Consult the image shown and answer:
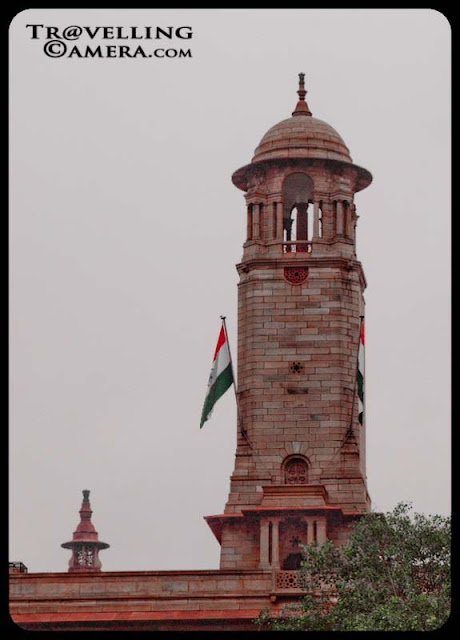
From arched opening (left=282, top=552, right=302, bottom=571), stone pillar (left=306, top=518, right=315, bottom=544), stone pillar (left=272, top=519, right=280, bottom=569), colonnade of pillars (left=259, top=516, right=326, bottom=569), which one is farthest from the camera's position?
stone pillar (left=306, top=518, right=315, bottom=544)

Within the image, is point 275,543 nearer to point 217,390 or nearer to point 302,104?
point 217,390

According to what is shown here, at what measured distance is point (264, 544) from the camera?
71750 millimetres

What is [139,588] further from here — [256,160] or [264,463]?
[256,160]

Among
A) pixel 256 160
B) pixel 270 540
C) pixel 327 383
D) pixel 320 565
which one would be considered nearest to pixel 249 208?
pixel 256 160

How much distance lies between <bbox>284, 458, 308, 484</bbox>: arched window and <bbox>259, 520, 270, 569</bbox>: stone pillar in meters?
2.55

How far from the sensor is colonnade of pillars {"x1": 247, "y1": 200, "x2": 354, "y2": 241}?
76.2 m

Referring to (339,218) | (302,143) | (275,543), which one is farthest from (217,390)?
(302,143)

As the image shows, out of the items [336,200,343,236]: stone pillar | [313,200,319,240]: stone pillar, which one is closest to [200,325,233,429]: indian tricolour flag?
[313,200,319,240]: stone pillar

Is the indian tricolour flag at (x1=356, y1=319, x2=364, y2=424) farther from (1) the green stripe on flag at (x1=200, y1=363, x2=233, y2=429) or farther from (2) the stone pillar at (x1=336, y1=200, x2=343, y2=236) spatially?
(1) the green stripe on flag at (x1=200, y1=363, x2=233, y2=429)

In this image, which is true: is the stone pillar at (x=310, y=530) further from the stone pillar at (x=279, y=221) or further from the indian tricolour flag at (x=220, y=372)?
the stone pillar at (x=279, y=221)

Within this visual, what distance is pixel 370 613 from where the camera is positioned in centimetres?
5138

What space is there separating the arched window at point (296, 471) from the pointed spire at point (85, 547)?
37.1 m

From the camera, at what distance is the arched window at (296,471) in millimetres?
74062

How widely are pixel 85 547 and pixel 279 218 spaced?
38866 mm
